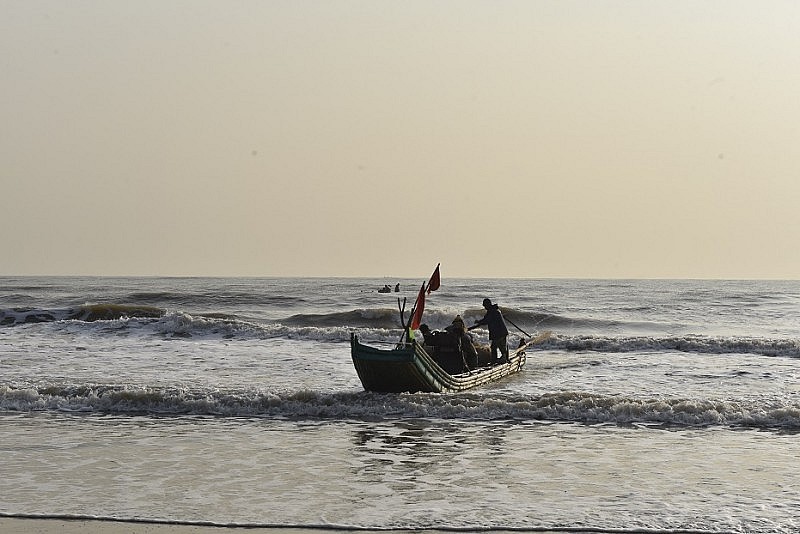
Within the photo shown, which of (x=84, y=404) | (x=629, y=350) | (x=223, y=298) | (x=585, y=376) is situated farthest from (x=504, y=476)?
(x=223, y=298)

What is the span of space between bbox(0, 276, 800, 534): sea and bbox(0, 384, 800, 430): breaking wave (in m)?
0.04

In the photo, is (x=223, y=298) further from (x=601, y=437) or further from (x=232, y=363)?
(x=601, y=437)

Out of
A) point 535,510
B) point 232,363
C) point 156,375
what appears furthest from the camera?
point 232,363

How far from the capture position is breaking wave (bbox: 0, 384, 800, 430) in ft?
48.5

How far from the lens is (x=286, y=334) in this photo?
33.4 m

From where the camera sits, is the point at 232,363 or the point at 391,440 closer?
the point at 391,440

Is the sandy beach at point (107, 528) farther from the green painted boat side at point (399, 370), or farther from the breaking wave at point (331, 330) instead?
the breaking wave at point (331, 330)

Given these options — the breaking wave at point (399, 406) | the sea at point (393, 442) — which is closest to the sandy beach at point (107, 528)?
the sea at point (393, 442)

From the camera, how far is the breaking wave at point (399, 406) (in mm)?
14797

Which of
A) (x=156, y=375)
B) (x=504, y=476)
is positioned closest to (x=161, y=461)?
(x=504, y=476)

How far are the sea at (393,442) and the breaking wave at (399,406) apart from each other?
37mm

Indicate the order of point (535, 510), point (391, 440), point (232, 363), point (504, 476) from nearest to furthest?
1. point (535, 510)
2. point (504, 476)
3. point (391, 440)
4. point (232, 363)

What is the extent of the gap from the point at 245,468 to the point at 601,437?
545cm

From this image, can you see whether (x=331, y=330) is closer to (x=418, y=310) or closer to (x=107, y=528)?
(x=418, y=310)
